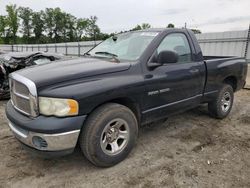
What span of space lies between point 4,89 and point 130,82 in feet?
15.9

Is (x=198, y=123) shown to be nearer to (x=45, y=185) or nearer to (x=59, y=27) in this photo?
(x=45, y=185)

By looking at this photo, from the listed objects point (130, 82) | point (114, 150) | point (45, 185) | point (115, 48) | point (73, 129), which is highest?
point (115, 48)

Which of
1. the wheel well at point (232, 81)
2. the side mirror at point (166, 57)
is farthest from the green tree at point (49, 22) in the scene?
the side mirror at point (166, 57)

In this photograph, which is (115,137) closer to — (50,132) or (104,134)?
(104,134)

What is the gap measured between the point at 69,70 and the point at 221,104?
3.43m

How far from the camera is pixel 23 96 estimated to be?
3129 millimetres

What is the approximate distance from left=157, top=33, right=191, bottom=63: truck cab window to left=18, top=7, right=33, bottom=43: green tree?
71.1m

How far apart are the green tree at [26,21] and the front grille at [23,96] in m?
71.4

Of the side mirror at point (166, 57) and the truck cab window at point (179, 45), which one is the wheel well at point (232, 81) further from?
the side mirror at point (166, 57)

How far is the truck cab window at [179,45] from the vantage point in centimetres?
419

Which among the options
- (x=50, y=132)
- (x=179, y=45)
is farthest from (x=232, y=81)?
(x=50, y=132)

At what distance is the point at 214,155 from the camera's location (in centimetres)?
373

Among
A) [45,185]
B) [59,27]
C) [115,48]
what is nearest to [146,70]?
[115,48]

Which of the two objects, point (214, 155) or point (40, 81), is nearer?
point (40, 81)
